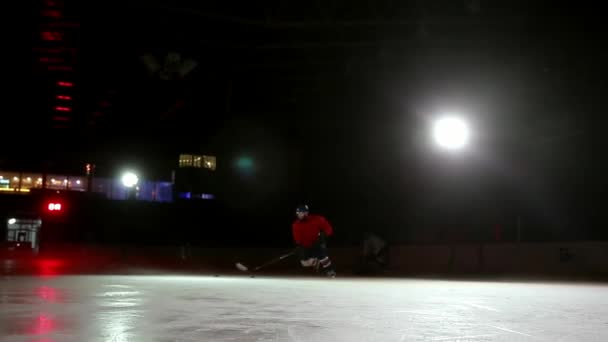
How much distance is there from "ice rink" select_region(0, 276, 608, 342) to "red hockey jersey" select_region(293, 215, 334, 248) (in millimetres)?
6497

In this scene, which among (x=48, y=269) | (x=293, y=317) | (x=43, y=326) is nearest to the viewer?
(x=43, y=326)

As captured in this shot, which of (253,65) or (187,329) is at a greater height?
(253,65)

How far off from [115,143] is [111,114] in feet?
50.3

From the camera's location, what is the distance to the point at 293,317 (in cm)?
552

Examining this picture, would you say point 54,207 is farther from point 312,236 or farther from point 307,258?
point 312,236

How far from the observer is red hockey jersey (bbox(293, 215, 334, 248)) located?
1457 cm

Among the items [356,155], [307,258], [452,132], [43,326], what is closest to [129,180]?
[356,155]

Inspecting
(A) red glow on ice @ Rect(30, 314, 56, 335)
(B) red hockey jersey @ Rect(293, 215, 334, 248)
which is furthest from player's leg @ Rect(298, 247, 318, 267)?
(A) red glow on ice @ Rect(30, 314, 56, 335)

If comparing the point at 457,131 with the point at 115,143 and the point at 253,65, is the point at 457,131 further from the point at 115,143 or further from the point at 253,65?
the point at 115,143

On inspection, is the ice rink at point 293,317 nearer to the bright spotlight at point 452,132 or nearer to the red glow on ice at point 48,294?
the red glow on ice at point 48,294

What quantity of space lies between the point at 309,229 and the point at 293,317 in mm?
9082

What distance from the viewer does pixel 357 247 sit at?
21562 millimetres

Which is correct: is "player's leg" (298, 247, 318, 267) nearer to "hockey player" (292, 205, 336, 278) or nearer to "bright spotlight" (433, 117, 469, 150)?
"hockey player" (292, 205, 336, 278)

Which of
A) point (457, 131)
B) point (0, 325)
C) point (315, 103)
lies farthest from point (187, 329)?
point (315, 103)
